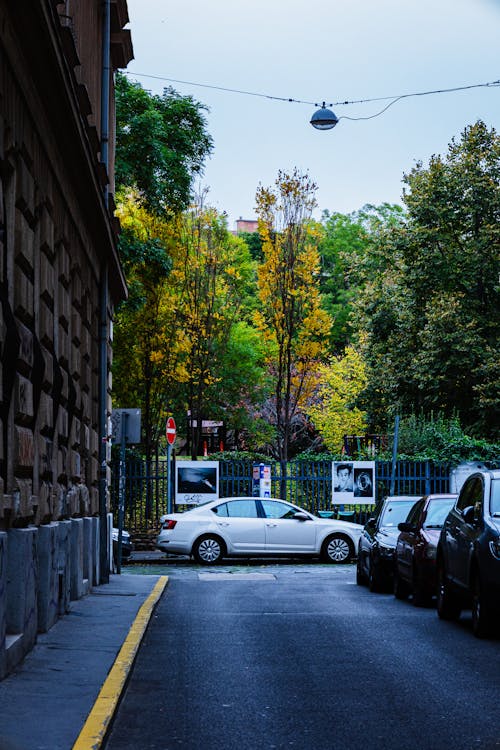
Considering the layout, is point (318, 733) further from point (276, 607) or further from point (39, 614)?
point (276, 607)

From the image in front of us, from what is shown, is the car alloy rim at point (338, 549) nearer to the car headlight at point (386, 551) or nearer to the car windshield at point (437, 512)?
the car headlight at point (386, 551)

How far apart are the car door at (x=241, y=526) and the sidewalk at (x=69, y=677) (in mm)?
12041

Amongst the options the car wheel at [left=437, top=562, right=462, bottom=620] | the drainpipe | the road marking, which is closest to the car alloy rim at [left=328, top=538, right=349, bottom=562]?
the road marking

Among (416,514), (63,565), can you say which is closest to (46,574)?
(63,565)

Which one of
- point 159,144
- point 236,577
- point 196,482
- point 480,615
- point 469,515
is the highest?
point 159,144

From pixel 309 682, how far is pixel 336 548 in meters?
18.9

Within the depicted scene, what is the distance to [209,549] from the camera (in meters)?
27.5

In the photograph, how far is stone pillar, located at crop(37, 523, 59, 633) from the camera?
11445 mm

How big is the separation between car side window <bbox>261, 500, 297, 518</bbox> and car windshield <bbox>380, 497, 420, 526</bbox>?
285 inches

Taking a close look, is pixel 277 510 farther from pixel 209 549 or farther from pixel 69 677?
pixel 69 677

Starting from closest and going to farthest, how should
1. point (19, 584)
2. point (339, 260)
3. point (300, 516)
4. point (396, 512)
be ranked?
point (19, 584)
point (396, 512)
point (300, 516)
point (339, 260)

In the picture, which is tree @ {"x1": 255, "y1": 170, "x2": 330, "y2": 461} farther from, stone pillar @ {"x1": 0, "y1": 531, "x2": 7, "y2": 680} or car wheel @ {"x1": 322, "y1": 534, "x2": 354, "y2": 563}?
stone pillar @ {"x1": 0, "y1": 531, "x2": 7, "y2": 680}

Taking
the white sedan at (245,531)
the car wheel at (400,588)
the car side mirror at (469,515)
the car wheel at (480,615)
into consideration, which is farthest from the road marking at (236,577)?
the car wheel at (480,615)

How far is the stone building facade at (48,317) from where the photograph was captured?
9.59 meters
